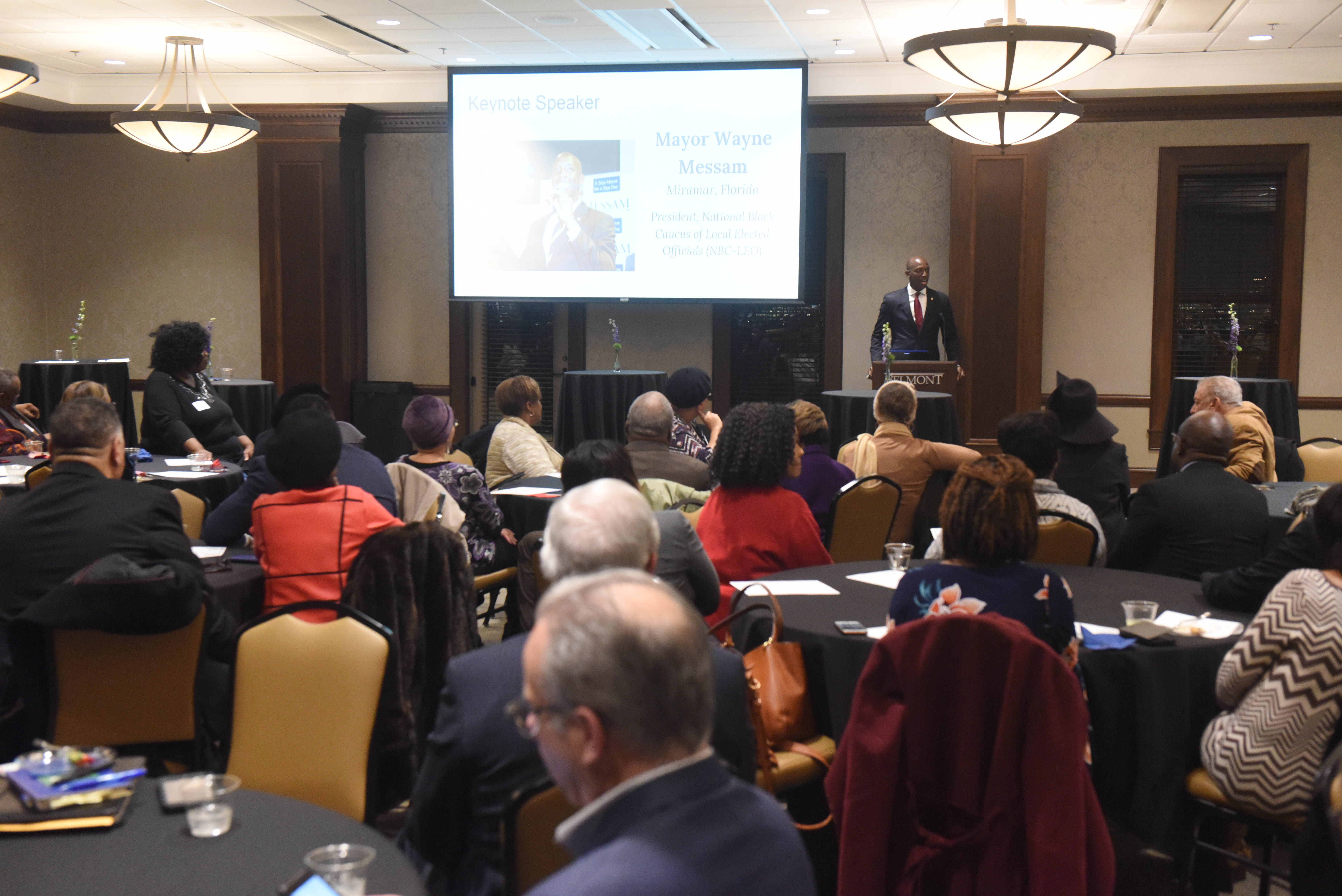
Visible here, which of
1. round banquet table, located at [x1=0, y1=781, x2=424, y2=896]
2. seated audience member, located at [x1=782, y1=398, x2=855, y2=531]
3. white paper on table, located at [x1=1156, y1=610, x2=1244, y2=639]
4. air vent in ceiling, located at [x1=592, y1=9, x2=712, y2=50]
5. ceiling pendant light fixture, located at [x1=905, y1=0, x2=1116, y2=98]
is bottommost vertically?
round banquet table, located at [x1=0, y1=781, x2=424, y2=896]

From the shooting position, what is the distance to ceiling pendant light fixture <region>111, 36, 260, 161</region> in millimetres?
7984

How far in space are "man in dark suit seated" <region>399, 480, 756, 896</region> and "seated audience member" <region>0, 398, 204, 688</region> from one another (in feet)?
4.04

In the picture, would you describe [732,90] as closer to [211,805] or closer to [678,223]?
[678,223]

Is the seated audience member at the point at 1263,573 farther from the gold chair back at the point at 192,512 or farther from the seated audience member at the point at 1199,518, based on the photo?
the gold chair back at the point at 192,512

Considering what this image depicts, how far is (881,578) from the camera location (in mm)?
3598

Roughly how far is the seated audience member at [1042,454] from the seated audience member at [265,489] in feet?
6.72

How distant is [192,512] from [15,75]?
361 cm

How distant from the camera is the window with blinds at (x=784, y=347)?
9.84m

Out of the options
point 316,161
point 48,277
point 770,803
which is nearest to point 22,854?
point 770,803

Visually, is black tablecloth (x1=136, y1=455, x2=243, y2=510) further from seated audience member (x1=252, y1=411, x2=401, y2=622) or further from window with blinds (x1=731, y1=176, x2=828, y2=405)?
window with blinds (x1=731, y1=176, x2=828, y2=405)

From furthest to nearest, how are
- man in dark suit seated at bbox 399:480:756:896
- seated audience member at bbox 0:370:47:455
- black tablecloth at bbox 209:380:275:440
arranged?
black tablecloth at bbox 209:380:275:440
seated audience member at bbox 0:370:47:455
man in dark suit seated at bbox 399:480:756:896

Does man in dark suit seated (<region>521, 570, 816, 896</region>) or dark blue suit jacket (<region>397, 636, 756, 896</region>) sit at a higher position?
man in dark suit seated (<region>521, 570, 816, 896</region>)

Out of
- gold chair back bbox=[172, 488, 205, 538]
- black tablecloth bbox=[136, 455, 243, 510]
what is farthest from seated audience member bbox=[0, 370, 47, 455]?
gold chair back bbox=[172, 488, 205, 538]

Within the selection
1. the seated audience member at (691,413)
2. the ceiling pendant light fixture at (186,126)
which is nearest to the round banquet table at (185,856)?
the seated audience member at (691,413)
